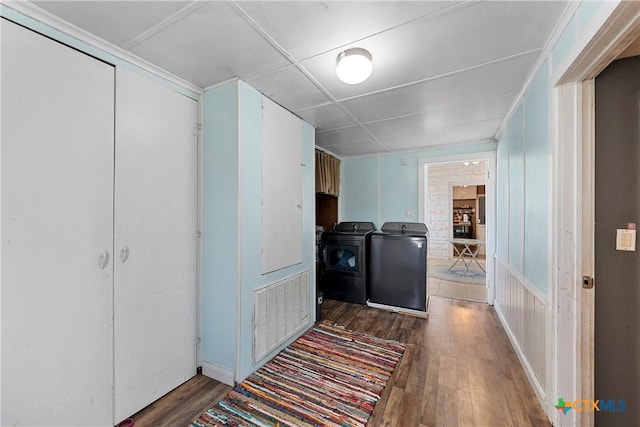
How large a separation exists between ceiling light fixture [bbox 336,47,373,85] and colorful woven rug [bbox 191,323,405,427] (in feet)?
6.97

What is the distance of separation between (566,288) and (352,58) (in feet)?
5.88

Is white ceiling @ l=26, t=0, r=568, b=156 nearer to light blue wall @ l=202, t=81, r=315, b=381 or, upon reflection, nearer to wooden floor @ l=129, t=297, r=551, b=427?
light blue wall @ l=202, t=81, r=315, b=381

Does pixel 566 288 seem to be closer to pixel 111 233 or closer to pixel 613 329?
pixel 613 329

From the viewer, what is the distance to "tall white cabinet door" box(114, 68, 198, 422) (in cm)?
152

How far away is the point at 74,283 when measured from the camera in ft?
4.35

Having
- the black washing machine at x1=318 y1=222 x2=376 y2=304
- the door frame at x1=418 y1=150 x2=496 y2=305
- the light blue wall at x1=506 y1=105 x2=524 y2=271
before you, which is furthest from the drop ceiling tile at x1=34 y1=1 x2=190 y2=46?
the door frame at x1=418 y1=150 x2=496 y2=305

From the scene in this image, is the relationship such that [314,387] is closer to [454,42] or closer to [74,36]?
[454,42]

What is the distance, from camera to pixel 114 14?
4.07 ft

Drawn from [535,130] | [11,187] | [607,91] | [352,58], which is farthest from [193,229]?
[607,91]

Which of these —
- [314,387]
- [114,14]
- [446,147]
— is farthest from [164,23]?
[446,147]

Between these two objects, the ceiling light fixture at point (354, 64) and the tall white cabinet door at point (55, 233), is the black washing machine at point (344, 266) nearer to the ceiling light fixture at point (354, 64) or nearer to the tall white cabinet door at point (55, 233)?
the ceiling light fixture at point (354, 64)

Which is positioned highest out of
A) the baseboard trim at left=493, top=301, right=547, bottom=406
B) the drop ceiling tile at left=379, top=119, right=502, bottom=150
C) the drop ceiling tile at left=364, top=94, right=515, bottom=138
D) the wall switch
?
the drop ceiling tile at left=379, top=119, right=502, bottom=150

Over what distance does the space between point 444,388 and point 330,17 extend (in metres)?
2.50

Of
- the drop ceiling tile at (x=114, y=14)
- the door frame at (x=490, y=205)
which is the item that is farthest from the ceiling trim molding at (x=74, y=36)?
the door frame at (x=490, y=205)
